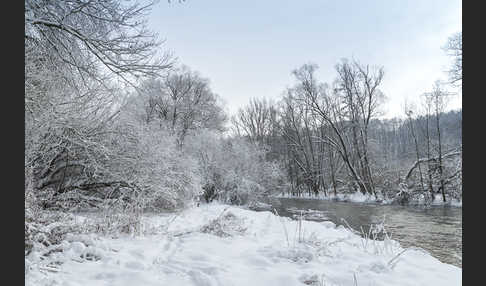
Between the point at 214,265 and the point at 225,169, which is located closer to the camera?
the point at 214,265

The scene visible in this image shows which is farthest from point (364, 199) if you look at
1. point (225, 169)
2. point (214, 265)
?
point (214, 265)

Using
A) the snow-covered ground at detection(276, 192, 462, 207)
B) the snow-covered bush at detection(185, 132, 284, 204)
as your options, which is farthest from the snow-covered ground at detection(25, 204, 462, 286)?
the snow-covered bush at detection(185, 132, 284, 204)

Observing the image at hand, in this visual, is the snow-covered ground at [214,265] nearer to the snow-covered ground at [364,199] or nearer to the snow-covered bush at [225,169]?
the snow-covered ground at [364,199]

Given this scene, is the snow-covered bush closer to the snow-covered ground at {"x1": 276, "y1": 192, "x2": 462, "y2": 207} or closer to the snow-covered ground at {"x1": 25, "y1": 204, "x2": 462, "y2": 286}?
the snow-covered ground at {"x1": 276, "y1": 192, "x2": 462, "y2": 207}

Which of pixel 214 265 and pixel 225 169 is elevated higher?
pixel 225 169

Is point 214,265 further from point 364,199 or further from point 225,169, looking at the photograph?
point 364,199

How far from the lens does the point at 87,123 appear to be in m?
7.89

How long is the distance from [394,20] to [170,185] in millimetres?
12410

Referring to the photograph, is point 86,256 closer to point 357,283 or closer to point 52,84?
point 357,283

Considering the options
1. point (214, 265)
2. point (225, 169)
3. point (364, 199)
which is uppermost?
point (225, 169)

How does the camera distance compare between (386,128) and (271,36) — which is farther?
(386,128)

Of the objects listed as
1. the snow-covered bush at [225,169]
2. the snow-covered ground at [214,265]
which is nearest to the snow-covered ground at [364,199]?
the snow-covered bush at [225,169]

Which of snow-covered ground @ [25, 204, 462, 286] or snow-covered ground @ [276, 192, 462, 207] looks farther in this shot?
snow-covered ground @ [276, 192, 462, 207]

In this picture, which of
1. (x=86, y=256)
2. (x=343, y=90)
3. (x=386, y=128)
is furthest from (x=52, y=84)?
(x=386, y=128)
